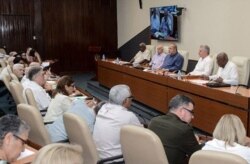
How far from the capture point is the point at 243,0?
6602 millimetres

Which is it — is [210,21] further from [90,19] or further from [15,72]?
[90,19]

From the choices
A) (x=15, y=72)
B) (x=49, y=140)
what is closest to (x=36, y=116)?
(x=49, y=140)

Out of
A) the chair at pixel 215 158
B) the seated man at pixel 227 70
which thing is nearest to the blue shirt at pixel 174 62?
the seated man at pixel 227 70

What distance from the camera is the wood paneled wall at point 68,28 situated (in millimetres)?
10969

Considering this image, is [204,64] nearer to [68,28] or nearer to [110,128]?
[110,128]

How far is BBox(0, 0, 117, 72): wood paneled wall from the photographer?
11.0m

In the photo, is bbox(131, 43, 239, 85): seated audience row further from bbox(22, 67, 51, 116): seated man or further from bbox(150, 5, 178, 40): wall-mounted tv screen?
bbox(22, 67, 51, 116): seated man

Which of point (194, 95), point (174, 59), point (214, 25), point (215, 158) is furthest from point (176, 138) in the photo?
point (214, 25)

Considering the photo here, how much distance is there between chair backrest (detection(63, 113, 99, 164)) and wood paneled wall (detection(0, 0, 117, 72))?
341 inches

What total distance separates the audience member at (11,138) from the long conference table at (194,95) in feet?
9.32

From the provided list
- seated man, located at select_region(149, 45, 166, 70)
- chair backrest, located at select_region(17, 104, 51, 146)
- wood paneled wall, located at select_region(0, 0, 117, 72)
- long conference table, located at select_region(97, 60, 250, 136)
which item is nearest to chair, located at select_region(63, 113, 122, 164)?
chair backrest, located at select_region(17, 104, 51, 146)

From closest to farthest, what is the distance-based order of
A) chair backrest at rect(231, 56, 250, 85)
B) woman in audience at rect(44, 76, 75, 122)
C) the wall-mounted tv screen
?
woman in audience at rect(44, 76, 75, 122) < chair backrest at rect(231, 56, 250, 85) < the wall-mounted tv screen

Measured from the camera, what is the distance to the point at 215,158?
1870 mm

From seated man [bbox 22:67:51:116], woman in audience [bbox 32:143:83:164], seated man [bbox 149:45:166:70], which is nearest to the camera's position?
woman in audience [bbox 32:143:83:164]
